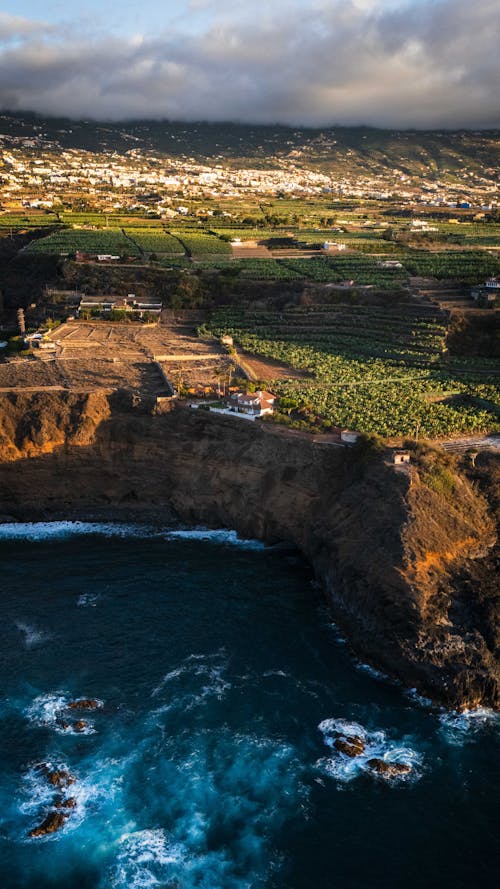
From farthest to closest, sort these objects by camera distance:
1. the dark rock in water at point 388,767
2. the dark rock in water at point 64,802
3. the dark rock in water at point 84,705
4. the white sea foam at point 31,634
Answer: the white sea foam at point 31,634 → the dark rock in water at point 84,705 → the dark rock in water at point 388,767 → the dark rock in water at point 64,802

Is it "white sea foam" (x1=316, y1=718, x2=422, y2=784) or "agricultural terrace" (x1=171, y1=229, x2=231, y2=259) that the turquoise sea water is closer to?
"white sea foam" (x1=316, y1=718, x2=422, y2=784)

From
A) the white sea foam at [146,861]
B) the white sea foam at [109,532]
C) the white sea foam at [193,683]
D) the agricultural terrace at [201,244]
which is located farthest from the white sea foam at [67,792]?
the agricultural terrace at [201,244]

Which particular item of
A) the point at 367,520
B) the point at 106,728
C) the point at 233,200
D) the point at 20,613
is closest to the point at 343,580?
the point at 367,520

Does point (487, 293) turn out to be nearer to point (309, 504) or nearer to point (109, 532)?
point (309, 504)

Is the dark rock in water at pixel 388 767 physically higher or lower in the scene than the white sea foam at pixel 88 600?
lower

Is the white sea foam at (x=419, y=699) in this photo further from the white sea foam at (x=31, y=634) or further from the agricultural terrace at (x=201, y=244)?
the agricultural terrace at (x=201, y=244)

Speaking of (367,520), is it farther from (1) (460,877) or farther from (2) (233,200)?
(2) (233,200)

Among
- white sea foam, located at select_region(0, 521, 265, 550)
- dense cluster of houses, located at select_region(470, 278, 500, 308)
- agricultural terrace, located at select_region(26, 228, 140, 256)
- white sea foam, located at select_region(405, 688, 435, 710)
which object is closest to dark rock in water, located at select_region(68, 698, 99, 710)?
white sea foam, located at select_region(405, 688, 435, 710)
